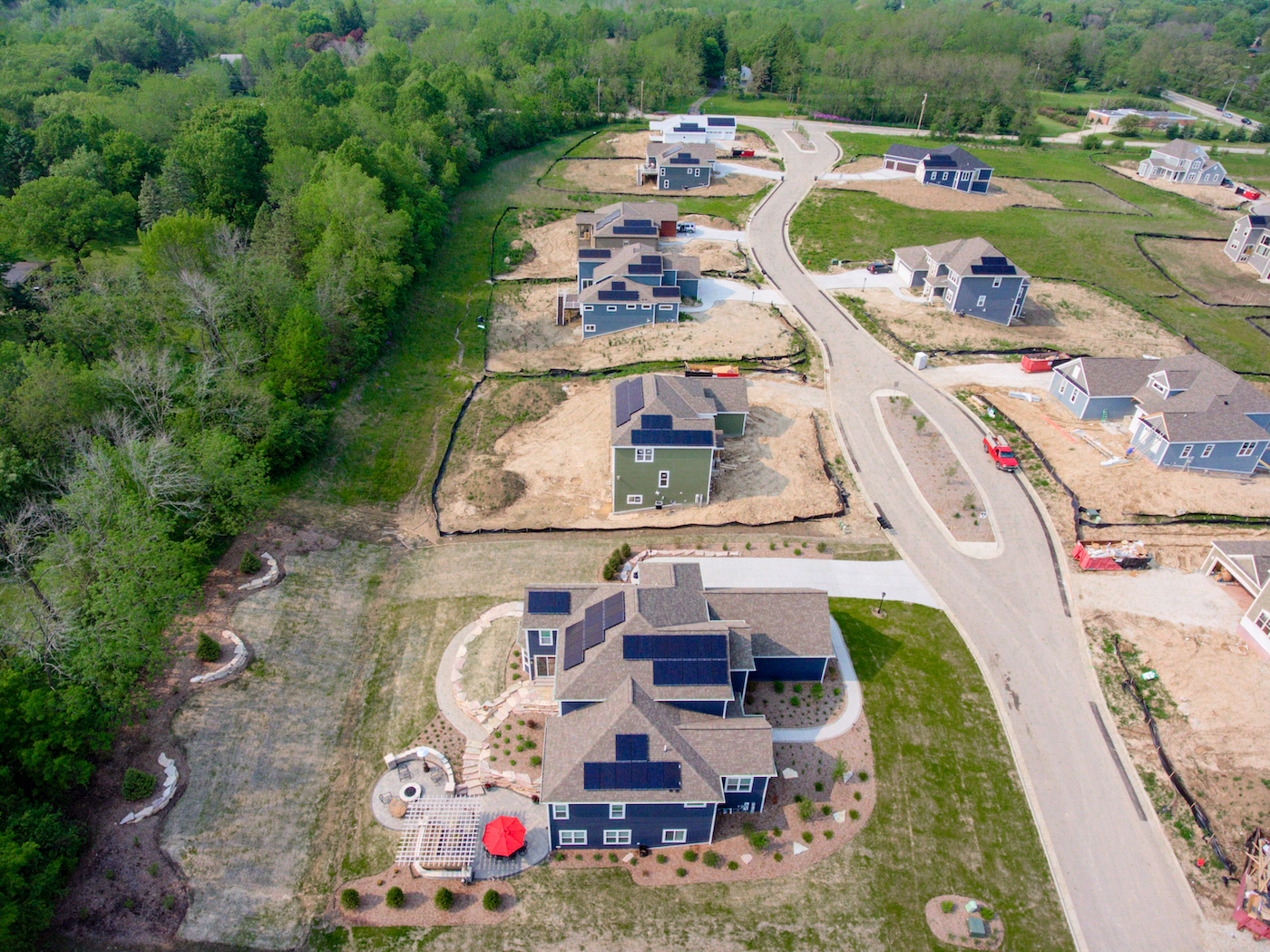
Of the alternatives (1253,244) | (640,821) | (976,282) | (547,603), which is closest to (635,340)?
(976,282)

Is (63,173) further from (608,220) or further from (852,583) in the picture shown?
(852,583)

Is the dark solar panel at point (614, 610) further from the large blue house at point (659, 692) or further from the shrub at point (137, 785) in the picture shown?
the shrub at point (137, 785)

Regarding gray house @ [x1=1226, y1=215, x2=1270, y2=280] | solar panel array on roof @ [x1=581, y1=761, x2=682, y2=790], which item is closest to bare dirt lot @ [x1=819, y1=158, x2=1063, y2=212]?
gray house @ [x1=1226, y1=215, x2=1270, y2=280]

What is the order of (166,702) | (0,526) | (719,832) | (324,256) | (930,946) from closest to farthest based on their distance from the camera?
(930,946) → (719,832) → (166,702) → (0,526) → (324,256)

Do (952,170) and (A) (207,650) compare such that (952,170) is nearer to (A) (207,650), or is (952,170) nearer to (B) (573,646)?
(B) (573,646)

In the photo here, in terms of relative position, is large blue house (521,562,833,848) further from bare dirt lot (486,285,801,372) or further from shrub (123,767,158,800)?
bare dirt lot (486,285,801,372)

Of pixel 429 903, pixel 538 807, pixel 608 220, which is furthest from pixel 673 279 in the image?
pixel 429 903

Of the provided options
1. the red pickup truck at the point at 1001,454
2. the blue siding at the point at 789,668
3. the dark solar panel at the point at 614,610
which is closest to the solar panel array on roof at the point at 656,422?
the dark solar panel at the point at 614,610
